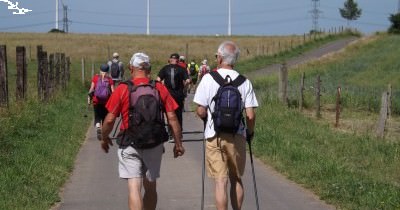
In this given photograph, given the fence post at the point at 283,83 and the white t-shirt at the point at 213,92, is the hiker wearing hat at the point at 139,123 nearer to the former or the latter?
the white t-shirt at the point at 213,92

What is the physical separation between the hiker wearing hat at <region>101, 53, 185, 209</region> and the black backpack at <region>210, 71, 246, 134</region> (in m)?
0.44

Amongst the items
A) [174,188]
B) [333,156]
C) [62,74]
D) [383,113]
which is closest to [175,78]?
[333,156]

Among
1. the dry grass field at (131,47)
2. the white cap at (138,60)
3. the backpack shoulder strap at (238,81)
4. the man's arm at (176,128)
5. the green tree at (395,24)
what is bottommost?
the man's arm at (176,128)

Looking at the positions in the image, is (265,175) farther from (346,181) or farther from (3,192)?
(3,192)

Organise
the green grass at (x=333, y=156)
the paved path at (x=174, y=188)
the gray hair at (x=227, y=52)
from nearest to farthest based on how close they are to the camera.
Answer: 1. the gray hair at (x=227, y=52)
2. the paved path at (x=174, y=188)
3. the green grass at (x=333, y=156)

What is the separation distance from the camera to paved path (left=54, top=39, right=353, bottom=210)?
29.1 feet

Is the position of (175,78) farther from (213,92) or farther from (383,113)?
(213,92)

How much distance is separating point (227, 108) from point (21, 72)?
1194 cm

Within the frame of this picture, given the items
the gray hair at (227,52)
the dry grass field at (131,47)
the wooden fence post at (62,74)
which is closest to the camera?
the gray hair at (227,52)

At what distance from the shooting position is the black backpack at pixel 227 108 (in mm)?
7125

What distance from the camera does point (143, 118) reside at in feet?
22.5

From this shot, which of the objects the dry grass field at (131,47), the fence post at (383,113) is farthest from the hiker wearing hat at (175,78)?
the dry grass field at (131,47)

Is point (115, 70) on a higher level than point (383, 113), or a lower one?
higher

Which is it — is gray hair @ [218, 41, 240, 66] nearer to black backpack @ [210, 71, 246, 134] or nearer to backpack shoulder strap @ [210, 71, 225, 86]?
backpack shoulder strap @ [210, 71, 225, 86]
